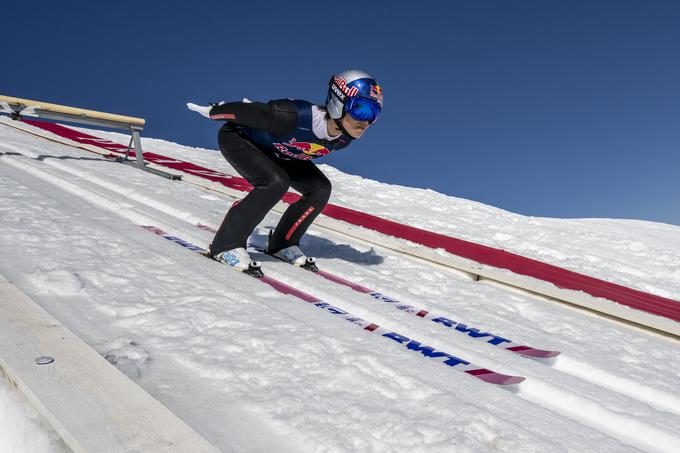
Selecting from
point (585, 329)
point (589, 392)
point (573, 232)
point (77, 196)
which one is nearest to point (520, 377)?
point (589, 392)

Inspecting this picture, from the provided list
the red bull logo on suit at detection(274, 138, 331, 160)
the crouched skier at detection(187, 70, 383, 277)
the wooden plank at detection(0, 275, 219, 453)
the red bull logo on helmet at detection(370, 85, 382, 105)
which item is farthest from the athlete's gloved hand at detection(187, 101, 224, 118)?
the wooden plank at detection(0, 275, 219, 453)

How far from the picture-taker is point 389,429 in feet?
4.57

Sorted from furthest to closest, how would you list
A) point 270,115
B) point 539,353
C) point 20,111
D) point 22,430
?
point 20,111 < point 270,115 < point 539,353 < point 22,430

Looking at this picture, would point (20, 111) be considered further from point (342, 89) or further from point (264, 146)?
point (342, 89)

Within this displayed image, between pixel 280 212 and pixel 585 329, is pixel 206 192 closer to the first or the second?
pixel 280 212

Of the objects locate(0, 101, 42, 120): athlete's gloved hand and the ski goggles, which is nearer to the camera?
the ski goggles

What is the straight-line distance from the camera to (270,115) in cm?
302

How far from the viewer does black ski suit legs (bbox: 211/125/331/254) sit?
3072mm

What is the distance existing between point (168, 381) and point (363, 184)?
9.32 metres

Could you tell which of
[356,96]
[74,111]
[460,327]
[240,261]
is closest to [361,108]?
[356,96]

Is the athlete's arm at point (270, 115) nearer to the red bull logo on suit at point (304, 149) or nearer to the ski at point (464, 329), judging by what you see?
the red bull logo on suit at point (304, 149)

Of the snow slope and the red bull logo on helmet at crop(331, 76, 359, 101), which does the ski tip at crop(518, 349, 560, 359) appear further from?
the red bull logo on helmet at crop(331, 76, 359, 101)

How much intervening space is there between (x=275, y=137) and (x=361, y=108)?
0.60m

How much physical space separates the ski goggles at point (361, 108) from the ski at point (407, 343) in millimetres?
1074
